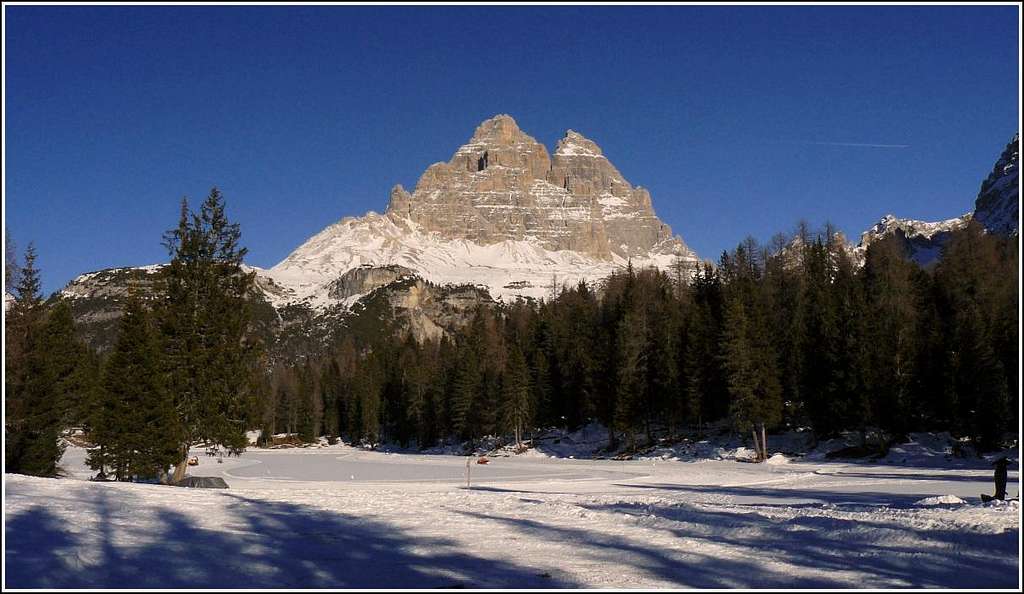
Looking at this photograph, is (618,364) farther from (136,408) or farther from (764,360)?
(136,408)

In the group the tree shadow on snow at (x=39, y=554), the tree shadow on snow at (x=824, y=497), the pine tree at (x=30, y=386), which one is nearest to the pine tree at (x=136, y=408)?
the pine tree at (x=30, y=386)

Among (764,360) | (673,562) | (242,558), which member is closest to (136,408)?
(242,558)

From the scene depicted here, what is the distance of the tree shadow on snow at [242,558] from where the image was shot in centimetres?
797

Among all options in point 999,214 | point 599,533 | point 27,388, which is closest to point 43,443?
point 27,388

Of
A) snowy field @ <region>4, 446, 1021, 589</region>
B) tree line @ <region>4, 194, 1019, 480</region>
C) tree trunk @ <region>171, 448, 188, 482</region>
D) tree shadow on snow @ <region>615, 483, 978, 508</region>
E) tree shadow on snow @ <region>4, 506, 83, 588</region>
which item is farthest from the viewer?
tree line @ <region>4, 194, 1019, 480</region>

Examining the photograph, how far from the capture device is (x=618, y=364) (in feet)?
196

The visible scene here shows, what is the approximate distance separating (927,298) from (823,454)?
64.3 ft

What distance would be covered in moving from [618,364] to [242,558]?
51624 millimetres

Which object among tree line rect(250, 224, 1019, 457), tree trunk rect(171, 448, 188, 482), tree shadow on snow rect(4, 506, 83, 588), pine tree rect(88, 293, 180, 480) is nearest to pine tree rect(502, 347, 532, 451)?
tree line rect(250, 224, 1019, 457)

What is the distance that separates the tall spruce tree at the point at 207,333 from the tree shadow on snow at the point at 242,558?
45.6 feet

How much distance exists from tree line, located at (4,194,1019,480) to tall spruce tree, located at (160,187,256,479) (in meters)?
0.05

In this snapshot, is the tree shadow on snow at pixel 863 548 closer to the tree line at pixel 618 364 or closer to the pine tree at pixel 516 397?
the tree line at pixel 618 364

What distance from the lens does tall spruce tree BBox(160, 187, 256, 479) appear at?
26.4 m

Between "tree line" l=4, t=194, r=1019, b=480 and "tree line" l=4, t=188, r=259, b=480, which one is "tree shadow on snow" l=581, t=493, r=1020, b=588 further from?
"tree line" l=4, t=188, r=259, b=480
